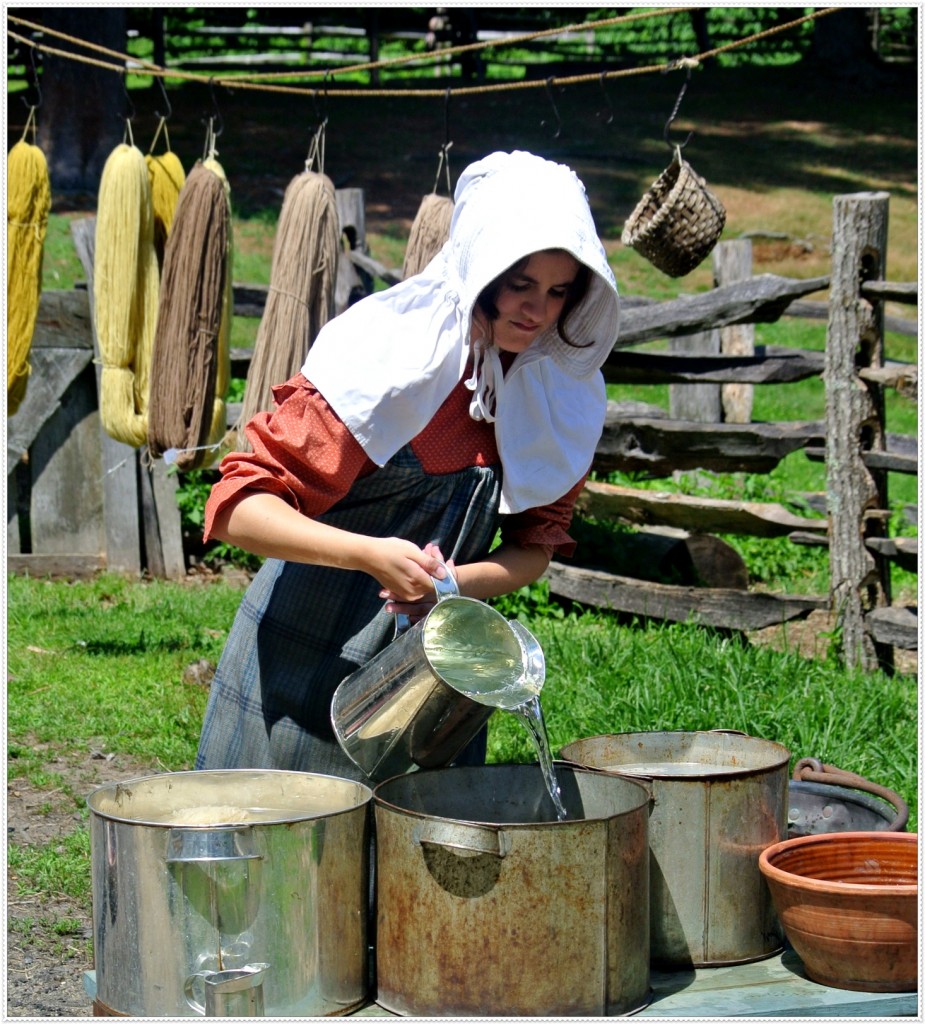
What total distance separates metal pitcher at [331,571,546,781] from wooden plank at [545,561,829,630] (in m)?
3.77

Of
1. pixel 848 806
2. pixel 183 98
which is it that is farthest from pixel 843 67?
pixel 848 806

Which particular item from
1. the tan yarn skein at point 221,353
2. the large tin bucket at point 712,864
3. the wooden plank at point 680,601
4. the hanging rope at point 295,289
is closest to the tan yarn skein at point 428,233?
the hanging rope at point 295,289

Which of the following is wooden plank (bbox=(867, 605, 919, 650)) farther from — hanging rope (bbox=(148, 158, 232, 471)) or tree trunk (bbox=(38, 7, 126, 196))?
tree trunk (bbox=(38, 7, 126, 196))

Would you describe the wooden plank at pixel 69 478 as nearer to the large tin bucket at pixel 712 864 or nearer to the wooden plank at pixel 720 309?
the wooden plank at pixel 720 309

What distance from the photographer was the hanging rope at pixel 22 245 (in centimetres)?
472

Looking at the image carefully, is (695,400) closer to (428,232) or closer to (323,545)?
(428,232)

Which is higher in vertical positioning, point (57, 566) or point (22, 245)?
point (22, 245)

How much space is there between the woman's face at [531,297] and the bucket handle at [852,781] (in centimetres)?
103

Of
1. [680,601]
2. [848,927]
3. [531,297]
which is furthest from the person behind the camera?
[680,601]

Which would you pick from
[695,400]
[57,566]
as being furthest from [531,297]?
[695,400]

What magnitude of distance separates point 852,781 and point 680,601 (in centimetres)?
344

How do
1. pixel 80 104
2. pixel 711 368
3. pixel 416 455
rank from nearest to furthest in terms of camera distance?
1. pixel 416 455
2. pixel 711 368
3. pixel 80 104

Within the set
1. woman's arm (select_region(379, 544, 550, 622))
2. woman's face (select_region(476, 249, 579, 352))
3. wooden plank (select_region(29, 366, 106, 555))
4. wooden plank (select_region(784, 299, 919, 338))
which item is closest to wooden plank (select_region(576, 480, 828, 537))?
wooden plank (select_region(29, 366, 106, 555))

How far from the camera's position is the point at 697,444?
20.4 ft
